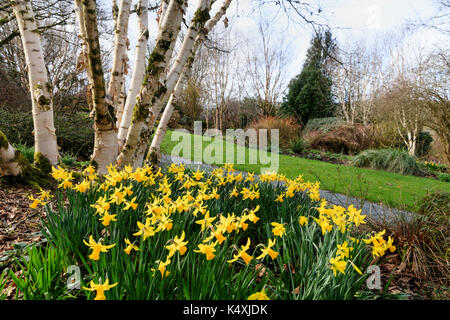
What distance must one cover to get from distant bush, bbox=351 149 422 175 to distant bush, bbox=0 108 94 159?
9206 millimetres

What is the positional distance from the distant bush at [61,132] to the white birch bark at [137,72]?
323 centimetres

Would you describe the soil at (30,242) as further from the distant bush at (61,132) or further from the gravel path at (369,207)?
the distant bush at (61,132)

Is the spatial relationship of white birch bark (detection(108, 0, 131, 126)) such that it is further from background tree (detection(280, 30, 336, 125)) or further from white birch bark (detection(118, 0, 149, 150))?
background tree (detection(280, 30, 336, 125))

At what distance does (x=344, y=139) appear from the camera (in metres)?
12.5

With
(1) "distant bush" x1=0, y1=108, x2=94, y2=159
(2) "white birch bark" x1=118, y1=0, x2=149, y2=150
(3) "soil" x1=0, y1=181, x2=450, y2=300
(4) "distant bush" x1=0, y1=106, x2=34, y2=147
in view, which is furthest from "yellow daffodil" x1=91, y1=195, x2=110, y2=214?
(4) "distant bush" x1=0, y1=106, x2=34, y2=147

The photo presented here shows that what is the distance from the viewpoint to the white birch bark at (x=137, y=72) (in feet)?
11.4

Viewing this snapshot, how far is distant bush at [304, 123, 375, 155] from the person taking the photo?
12289 millimetres

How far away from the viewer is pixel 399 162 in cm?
864

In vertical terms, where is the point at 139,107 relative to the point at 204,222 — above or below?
above

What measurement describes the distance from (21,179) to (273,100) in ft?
50.7

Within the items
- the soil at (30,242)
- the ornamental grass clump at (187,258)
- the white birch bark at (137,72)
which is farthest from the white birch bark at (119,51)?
the ornamental grass clump at (187,258)
